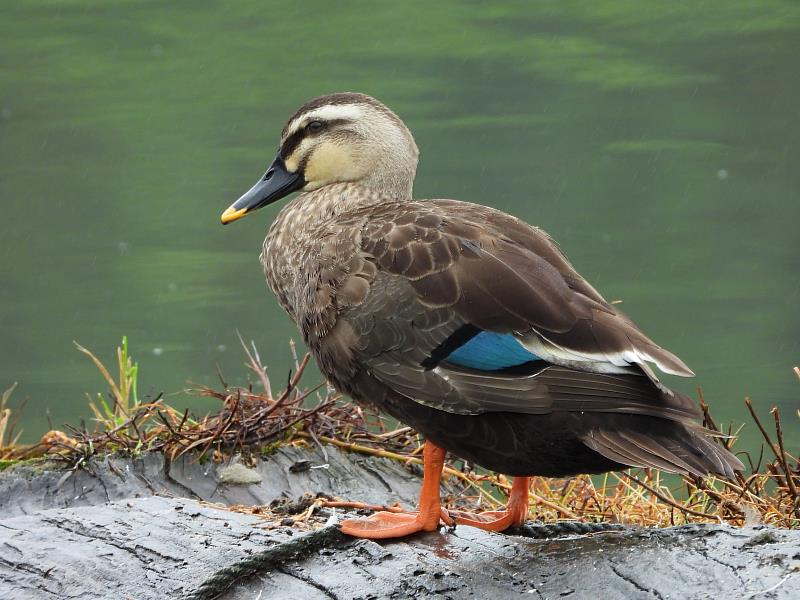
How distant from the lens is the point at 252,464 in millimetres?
4754

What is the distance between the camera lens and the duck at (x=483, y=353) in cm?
320

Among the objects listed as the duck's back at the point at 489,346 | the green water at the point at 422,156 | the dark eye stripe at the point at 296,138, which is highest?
the dark eye stripe at the point at 296,138

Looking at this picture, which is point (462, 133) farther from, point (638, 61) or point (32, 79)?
point (32, 79)

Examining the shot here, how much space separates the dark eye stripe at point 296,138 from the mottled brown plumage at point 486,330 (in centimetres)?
66

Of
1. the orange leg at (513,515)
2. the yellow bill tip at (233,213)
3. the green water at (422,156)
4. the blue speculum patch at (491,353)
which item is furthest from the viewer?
the green water at (422,156)

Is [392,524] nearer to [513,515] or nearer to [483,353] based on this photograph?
[513,515]

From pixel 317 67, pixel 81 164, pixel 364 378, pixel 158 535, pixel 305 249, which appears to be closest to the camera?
pixel 158 535

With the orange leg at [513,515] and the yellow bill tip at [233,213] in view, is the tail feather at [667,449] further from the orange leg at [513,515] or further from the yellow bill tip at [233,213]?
the yellow bill tip at [233,213]

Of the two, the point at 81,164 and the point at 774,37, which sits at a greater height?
the point at 774,37

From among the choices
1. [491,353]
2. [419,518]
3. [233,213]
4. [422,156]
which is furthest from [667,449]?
[422,156]

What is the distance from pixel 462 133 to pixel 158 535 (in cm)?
1100

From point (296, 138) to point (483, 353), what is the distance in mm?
1649

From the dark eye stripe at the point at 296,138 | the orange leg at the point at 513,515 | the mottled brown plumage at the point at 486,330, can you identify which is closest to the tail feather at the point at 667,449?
the mottled brown plumage at the point at 486,330

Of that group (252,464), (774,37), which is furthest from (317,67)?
(252,464)
